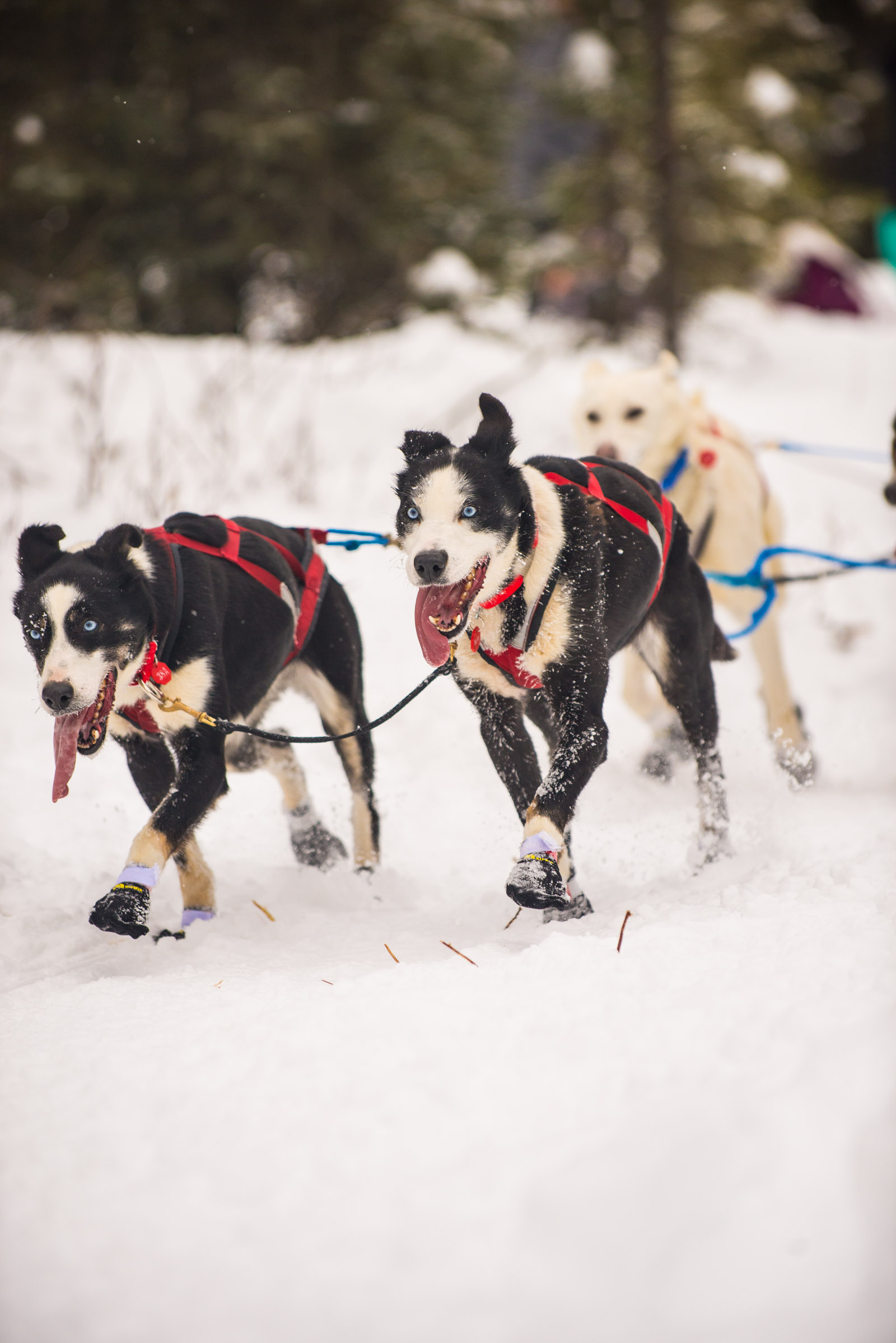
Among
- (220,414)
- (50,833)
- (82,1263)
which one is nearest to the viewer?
(82,1263)

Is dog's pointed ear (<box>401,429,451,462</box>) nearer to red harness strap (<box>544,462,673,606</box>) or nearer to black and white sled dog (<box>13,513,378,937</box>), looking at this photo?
red harness strap (<box>544,462,673,606</box>)

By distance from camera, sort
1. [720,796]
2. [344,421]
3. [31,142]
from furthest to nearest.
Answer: [31,142], [344,421], [720,796]

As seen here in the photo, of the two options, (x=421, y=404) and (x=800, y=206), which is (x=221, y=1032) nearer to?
(x=421, y=404)

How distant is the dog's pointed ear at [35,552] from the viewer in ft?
8.92

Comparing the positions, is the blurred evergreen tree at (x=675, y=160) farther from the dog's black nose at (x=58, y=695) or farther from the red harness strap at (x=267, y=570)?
the dog's black nose at (x=58, y=695)

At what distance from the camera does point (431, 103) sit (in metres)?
11.6

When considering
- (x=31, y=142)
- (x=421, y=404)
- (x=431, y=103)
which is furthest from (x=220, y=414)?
(x=431, y=103)

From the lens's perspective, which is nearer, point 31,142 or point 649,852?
point 649,852

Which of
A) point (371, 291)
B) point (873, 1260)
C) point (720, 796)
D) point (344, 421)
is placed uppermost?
point (371, 291)

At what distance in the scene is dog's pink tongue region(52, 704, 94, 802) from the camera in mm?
2600

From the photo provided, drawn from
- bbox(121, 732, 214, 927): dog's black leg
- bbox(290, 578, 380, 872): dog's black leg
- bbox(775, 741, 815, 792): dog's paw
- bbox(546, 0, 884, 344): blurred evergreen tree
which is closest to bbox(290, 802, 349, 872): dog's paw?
bbox(290, 578, 380, 872): dog's black leg

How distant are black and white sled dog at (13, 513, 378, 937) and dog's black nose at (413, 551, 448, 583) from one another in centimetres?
77

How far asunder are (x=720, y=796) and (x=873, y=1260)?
2.04 metres

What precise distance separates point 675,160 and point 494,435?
1058 centimetres
